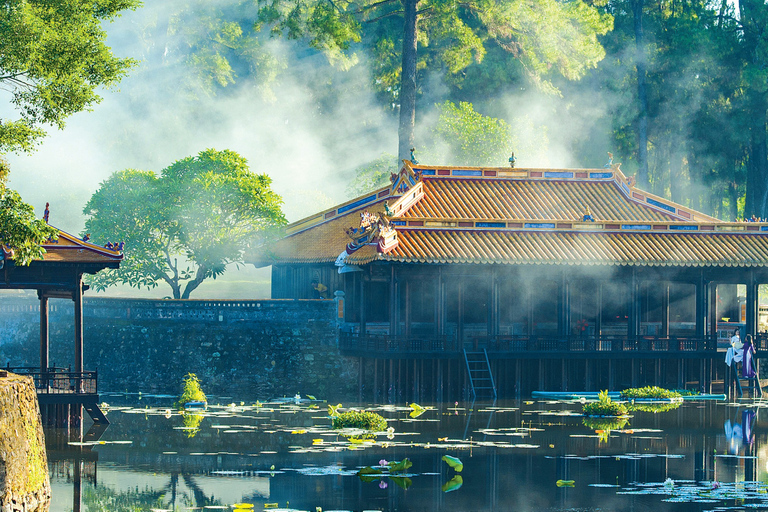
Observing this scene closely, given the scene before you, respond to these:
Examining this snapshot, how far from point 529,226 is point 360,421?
41.5ft

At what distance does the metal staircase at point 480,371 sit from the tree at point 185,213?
1082 centimetres

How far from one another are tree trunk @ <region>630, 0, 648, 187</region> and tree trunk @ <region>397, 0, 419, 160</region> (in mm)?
16826

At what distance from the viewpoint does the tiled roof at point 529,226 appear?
38469 millimetres

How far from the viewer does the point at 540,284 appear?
134ft

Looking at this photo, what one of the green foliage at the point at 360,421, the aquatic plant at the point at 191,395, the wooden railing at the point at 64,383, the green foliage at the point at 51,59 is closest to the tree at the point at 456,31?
the aquatic plant at the point at 191,395

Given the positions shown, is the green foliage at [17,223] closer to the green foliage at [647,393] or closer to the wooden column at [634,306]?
the green foliage at [647,393]

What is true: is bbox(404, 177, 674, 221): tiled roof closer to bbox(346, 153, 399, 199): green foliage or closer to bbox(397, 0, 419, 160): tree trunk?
bbox(397, 0, 419, 160): tree trunk

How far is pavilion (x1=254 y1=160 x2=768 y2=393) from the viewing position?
125ft

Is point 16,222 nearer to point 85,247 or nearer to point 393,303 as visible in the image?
point 85,247

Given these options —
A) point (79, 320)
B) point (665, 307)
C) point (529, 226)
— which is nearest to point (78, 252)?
point (79, 320)

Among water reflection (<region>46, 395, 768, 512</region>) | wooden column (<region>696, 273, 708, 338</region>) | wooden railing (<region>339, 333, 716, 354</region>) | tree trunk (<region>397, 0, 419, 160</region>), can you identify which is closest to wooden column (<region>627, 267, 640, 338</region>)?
wooden railing (<region>339, 333, 716, 354</region>)

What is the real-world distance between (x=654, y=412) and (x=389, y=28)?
134 ft

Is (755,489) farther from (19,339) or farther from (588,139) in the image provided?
(588,139)

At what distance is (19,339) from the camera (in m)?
44.8
